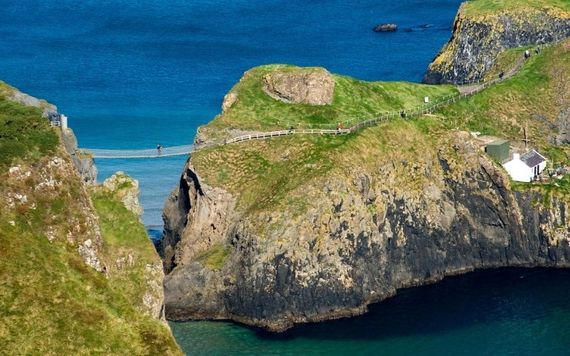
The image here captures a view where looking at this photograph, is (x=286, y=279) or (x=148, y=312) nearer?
(x=148, y=312)

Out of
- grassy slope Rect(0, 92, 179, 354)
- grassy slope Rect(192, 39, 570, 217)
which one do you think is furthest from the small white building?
grassy slope Rect(0, 92, 179, 354)

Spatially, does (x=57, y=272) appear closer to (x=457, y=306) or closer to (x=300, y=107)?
(x=457, y=306)

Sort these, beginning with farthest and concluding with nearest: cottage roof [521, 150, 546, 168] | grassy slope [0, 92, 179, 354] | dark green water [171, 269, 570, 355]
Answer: cottage roof [521, 150, 546, 168], dark green water [171, 269, 570, 355], grassy slope [0, 92, 179, 354]

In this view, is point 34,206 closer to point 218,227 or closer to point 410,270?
point 218,227

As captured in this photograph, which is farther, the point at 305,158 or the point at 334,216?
the point at 305,158

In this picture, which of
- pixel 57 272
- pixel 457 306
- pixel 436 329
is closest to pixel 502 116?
pixel 457 306

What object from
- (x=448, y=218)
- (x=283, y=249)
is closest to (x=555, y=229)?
(x=448, y=218)

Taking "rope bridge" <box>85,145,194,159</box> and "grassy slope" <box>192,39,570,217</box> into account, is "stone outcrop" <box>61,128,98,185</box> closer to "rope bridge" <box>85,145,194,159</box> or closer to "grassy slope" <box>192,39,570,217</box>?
Answer: "rope bridge" <box>85,145,194,159</box>
